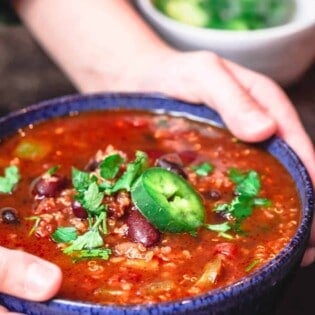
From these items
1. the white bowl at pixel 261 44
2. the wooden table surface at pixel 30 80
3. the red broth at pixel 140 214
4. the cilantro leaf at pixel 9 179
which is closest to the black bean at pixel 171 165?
the red broth at pixel 140 214

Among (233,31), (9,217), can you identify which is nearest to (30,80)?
(233,31)

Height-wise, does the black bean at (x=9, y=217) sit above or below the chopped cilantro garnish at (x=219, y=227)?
below

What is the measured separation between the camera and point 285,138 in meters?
1.53

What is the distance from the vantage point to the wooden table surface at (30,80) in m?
2.00

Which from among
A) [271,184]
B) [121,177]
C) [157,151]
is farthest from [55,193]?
[271,184]

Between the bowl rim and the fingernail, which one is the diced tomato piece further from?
the bowl rim

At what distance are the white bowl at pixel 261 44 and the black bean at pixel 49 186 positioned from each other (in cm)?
88

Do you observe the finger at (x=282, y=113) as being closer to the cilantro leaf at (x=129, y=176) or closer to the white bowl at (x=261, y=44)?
the cilantro leaf at (x=129, y=176)

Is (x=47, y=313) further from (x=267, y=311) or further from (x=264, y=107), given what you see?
(x=264, y=107)

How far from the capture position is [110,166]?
1.34 meters

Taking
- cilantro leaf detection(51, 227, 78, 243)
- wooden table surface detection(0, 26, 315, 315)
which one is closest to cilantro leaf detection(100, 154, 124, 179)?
cilantro leaf detection(51, 227, 78, 243)

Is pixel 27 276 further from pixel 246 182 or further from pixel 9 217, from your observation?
pixel 246 182

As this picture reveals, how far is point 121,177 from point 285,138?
1.20 ft

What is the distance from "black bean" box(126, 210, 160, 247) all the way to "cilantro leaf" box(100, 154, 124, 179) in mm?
122
